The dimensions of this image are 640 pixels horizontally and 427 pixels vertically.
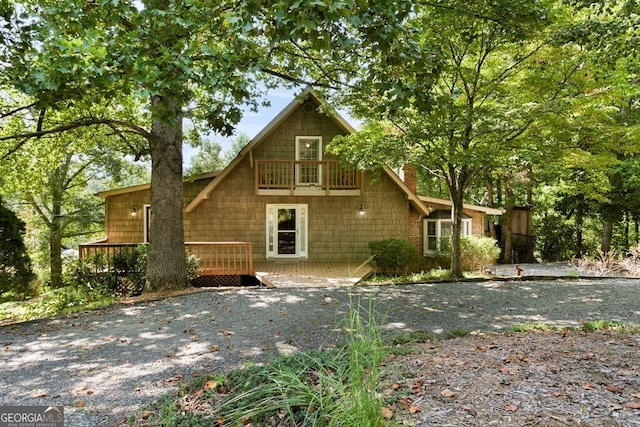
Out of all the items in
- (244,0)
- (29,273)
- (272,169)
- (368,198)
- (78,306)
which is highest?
(244,0)

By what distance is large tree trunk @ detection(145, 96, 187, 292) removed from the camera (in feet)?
26.0

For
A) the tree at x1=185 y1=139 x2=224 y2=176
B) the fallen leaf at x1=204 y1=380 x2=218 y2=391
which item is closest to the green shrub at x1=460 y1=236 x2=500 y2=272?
the fallen leaf at x1=204 y1=380 x2=218 y2=391

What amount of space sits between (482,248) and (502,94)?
217 inches

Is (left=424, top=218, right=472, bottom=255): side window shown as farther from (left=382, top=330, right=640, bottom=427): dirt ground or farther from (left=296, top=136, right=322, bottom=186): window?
Result: (left=382, top=330, right=640, bottom=427): dirt ground

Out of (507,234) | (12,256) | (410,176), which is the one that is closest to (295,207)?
(410,176)

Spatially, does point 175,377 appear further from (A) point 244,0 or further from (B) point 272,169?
(B) point 272,169

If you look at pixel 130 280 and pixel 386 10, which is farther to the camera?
pixel 130 280

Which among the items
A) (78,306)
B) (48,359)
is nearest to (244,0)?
(48,359)

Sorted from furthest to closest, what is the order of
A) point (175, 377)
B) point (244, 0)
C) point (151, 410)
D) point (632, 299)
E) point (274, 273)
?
point (274, 273)
point (632, 299)
point (244, 0)
point (175, 377)
point (151, 410)

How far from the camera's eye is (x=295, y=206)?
1305 centimetres

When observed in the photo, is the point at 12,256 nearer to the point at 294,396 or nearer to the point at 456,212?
the point at 294,396

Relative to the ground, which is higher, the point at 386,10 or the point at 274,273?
the point at 386,10

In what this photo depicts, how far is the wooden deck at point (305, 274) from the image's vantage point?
8.86 meters

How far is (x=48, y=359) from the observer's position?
4223 millimetres
